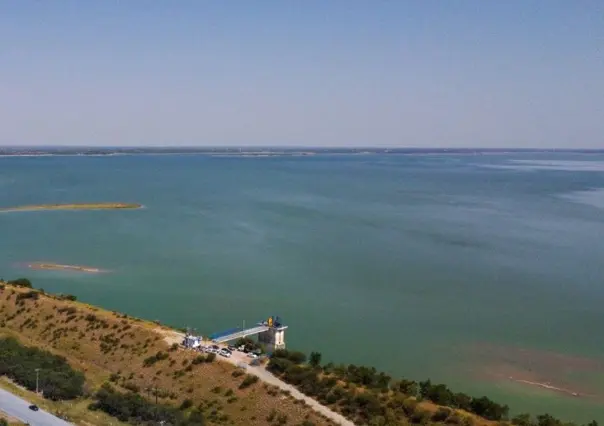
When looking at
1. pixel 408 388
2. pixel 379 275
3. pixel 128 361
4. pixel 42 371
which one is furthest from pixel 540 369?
pixel 42 371

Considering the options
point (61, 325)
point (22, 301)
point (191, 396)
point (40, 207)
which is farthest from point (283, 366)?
point (40, 207)

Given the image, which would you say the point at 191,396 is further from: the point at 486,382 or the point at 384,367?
the point at 486,382

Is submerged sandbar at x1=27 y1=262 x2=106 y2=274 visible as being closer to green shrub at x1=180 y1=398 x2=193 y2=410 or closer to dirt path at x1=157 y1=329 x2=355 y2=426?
dirt path at x1=157 y1=329 x2=355 y2=426

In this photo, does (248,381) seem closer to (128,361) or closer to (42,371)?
(128,361)

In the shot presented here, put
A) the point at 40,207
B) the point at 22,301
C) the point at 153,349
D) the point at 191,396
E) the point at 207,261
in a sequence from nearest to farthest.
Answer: the point at 191,396, the point at 153,349, the point at 22,301, the point at 207,261, the point at 40,207

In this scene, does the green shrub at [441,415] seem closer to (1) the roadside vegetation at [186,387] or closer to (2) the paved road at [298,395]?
(1) the roadside vegetation at [186,387]

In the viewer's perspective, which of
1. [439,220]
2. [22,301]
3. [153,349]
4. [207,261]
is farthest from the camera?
[439,220]

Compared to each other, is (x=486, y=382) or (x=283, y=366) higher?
(x=283, y=366)
